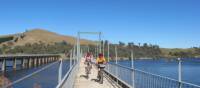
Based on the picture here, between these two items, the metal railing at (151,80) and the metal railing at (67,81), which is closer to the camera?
the metal railing at (67,81)

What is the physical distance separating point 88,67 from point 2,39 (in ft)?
35.9

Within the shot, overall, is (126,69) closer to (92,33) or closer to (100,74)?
(100,74)

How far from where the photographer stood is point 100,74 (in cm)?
→ 2411

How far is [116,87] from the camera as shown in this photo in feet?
71.5

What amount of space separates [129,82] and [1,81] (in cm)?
649

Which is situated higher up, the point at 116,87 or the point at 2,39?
the point at 2,39

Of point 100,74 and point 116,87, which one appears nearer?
point 116,87

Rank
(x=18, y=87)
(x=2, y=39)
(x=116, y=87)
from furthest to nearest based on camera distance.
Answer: (x=18, y=87)
(x=116, y=87)
(x=2, y=39)

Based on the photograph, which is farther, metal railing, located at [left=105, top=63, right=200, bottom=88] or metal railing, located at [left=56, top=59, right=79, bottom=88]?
metal railing, located at [left=105, top=63, right=200, bottom=88]

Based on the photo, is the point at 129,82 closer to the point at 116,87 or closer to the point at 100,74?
the point at 116,87

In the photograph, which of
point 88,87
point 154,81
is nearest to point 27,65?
point 88,87

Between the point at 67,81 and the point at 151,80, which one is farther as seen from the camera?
the point at 151,80

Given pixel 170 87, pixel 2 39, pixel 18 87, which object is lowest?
pixel 18 87

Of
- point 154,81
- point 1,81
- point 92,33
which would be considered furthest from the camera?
point 92,33
